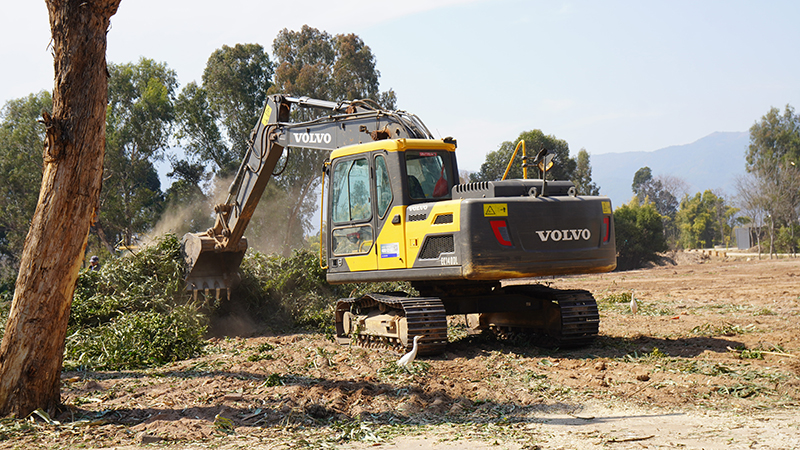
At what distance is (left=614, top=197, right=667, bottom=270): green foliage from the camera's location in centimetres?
3388

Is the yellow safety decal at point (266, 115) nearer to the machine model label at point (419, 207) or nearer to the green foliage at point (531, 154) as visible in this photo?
the machine model label at point (419, 207)

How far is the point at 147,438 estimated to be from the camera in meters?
5.13

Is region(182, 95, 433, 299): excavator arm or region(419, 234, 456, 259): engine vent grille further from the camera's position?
region(182, 95, 433, 299): excavator arm

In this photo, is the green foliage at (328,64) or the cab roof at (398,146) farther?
the green foliage at (328,64)

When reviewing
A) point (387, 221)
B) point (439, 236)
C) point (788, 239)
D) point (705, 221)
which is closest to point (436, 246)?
point (439, 236)

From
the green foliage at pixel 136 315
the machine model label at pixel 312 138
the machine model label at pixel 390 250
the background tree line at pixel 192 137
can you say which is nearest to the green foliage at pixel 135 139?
the background tree line at pixel 192 137

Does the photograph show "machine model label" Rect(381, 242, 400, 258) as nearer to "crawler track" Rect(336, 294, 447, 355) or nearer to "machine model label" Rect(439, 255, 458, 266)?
"crawler track" Rect(336, 294, 447, 355)

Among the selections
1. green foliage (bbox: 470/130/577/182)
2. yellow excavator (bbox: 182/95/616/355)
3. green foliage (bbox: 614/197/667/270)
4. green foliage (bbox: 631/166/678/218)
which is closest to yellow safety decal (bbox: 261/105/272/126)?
yellow excavator (bbox: 182/95/616/355)

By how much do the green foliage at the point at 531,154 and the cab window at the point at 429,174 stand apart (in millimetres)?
30198

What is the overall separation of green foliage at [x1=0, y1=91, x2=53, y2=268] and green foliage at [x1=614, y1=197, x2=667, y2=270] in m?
30.4

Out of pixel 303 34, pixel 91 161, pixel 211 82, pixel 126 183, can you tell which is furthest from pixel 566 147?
pixel 91 161

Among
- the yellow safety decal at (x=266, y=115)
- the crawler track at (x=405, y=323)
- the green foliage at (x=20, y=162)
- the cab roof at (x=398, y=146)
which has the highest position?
the green foliage at (x=20, y=162)

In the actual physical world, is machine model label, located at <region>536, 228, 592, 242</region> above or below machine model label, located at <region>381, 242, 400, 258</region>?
above

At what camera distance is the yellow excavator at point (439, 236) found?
25.9 ft
